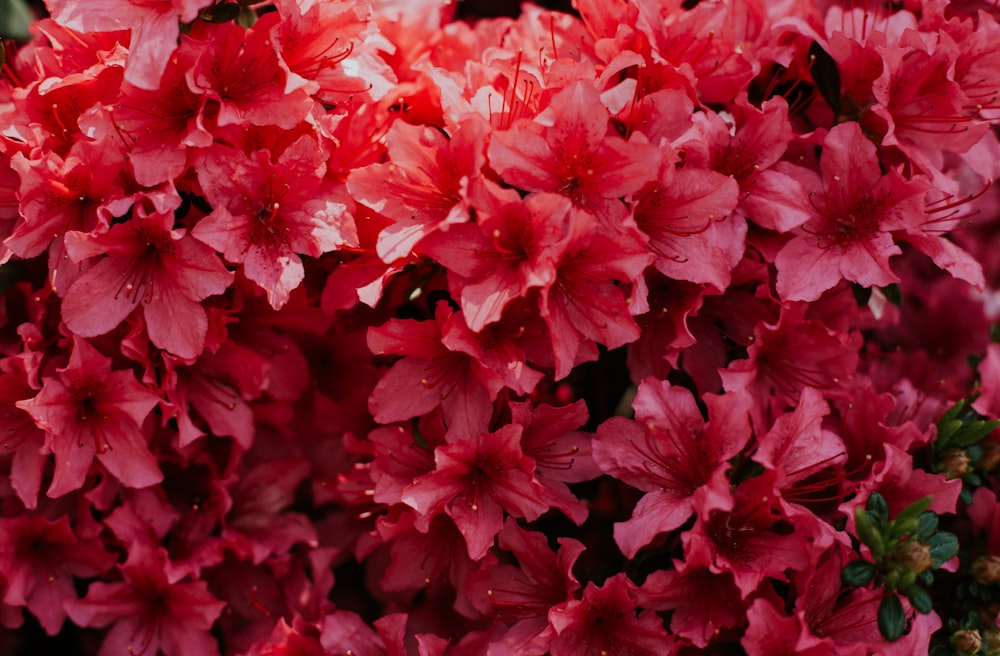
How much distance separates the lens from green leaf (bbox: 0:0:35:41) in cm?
160

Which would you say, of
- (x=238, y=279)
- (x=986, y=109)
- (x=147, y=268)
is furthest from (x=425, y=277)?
(x=986, y=109)

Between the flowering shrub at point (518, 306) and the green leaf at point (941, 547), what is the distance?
0.04 metres

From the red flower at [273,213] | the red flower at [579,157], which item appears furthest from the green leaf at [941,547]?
the red flower at [273,213]

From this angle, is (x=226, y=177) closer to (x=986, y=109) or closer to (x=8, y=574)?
(x=8, y=574)

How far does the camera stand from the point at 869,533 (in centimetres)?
125

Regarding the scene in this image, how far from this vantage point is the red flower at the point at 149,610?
156cm

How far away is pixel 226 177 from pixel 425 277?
332 mm

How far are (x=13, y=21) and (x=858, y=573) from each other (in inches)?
64.0

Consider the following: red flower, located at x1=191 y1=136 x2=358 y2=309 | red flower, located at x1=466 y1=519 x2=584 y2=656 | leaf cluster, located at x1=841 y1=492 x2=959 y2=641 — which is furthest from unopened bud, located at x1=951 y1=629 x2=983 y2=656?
red flower, located at x1=191 y1=136 x2=358 y2=309

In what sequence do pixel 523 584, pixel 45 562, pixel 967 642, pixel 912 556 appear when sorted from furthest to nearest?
pixel 45 562 → pixel 523 584 → pixel 967 642 → pixel 912 556

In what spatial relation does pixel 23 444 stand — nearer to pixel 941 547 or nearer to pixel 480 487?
pixel 480 487

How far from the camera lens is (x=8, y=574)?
153 centimetres

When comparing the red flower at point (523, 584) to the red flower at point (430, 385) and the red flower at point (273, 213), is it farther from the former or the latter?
the red flower at point (273, 213)

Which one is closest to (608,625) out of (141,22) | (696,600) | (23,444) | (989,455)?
(696,600)
